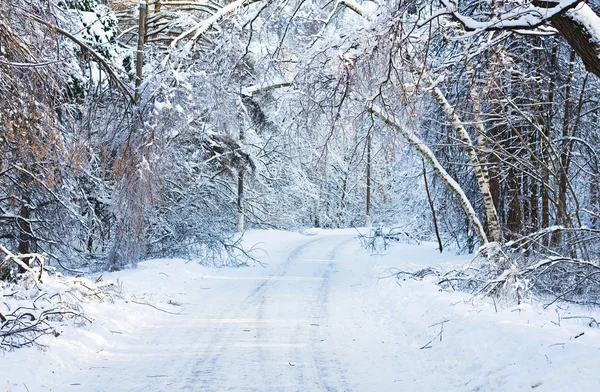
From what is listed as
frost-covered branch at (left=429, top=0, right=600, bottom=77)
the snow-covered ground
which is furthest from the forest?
the snow-covered ground

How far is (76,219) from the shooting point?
1206cm

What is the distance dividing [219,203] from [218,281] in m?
8.11

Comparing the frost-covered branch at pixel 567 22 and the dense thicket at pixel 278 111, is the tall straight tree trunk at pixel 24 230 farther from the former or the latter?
the frost-covered branch at pixel 567 22

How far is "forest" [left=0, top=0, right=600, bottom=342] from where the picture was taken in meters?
6.11

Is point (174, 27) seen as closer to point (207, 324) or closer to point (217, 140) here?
point (217, 140)

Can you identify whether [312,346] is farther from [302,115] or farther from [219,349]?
[302,115]

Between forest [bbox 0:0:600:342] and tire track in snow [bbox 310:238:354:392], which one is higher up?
forest [bbox 0:0:600:342]

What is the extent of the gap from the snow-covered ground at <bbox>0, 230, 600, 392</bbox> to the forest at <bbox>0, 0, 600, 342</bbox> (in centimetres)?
128

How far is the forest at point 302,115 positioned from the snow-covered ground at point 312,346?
1.28m

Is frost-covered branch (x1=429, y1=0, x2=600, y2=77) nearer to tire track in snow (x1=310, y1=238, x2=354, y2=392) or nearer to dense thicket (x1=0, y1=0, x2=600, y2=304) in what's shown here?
dense thicket (x1=0, y1=0, x2=600, y2=304)

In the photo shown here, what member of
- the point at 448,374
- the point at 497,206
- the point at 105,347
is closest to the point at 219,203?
the point at 497,206

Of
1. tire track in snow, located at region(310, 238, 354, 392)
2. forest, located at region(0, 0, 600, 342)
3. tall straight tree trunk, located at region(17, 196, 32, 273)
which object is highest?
forest, located at region(0, 0, 600, 342)

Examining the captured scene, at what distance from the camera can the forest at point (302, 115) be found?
20.0ft

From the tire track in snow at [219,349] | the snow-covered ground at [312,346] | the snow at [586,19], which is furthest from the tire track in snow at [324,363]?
the snow at [586,19]
